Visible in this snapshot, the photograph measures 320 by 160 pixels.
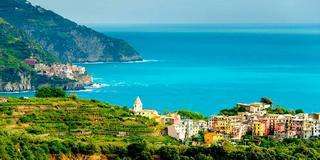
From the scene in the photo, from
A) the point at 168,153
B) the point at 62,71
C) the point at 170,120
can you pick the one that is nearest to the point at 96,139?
the point at 168,153

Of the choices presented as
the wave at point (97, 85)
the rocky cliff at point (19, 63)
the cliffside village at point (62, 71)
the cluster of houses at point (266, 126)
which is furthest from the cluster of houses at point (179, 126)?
the cliffside village at point (62, 71)

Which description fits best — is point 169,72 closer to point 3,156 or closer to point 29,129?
point 29,129

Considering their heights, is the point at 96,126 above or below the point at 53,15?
below

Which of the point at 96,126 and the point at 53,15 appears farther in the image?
the point at 53,15

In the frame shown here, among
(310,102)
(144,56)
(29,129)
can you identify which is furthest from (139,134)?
(144,56)

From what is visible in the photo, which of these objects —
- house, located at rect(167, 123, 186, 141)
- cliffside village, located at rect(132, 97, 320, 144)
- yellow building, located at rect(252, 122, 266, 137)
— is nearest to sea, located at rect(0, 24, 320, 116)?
cliffside village, located at rect(132, 97, 320, 144)

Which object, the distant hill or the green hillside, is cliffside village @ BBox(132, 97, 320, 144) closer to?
the green hillside

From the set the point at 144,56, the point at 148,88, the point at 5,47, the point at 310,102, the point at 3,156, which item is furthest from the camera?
the point at 144,56

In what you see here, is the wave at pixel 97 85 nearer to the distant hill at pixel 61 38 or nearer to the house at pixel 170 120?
the distant hill at pixel 61 38

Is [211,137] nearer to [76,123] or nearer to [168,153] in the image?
[76,123]
